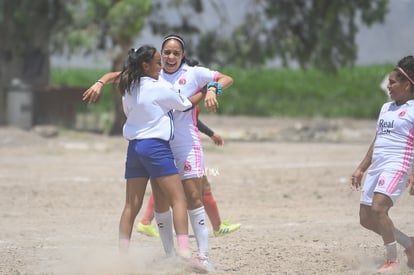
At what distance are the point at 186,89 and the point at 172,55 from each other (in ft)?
0.94

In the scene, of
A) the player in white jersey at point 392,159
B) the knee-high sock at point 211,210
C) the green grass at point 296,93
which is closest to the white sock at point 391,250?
the player in white jersey at point 392,159

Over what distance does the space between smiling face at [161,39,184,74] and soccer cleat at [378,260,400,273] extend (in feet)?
7.41

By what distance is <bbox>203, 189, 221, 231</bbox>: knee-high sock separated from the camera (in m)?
8.87

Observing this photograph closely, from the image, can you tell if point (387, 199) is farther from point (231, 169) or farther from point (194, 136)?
point (231, 169)

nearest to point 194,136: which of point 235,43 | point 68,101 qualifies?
point 235,43

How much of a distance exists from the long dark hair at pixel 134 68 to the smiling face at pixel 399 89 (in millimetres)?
1895

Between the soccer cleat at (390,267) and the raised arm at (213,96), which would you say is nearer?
the raised arm at (213,96)

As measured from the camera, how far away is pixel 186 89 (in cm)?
708

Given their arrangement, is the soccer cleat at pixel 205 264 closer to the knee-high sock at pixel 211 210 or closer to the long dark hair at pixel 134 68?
the long dark hair at pixel 134 68

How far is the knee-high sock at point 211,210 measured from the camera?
8.87 metres

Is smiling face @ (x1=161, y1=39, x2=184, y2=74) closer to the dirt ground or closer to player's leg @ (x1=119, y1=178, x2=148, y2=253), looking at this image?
player's leg @ (x1=119, y1=178, x2=148, y2=253)

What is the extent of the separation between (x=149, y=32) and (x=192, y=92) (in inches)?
691

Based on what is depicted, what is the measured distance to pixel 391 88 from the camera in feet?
23.4

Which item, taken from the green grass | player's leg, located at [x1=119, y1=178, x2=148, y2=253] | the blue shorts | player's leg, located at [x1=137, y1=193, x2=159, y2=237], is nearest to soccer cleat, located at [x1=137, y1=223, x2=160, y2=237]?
player's leg, located at [x1=137, y1=193, x2=159, y2=237]
